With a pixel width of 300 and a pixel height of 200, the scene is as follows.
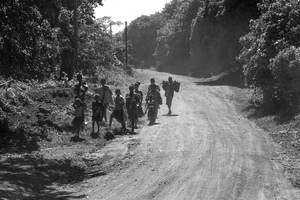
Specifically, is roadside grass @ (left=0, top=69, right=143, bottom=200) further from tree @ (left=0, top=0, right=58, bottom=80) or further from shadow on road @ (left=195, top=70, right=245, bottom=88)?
shadow on road @ (left=195, top=70, right=245, bottom=88)

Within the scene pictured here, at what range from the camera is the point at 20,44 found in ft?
52.2

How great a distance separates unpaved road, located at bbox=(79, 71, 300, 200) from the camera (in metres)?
10.5

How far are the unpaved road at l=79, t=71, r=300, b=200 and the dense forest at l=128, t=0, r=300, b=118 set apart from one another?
2662mm

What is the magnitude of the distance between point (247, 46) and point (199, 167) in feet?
56.0

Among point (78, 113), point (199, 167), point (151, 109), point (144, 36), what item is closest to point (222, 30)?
point (151, 109)

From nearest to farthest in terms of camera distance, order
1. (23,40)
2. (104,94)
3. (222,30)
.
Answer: (23,40) < (104,94) < (222,30)

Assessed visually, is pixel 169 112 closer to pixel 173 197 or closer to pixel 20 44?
pixel 20 44

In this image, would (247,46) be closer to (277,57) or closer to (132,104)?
(277,57)

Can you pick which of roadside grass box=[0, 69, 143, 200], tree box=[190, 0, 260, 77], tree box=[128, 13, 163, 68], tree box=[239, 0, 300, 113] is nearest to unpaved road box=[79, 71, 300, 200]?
roadside grass box=[0, 69, 143, 200]

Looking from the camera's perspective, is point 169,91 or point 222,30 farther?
point 222,30

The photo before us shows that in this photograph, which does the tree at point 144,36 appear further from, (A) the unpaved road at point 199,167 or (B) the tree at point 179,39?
(A) the unpaved road at point 199,167

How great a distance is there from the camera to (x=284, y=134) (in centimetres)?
1720

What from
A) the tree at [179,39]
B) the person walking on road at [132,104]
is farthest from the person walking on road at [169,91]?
the tree at [179,39]

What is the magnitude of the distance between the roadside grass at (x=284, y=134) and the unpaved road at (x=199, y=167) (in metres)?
0.25
